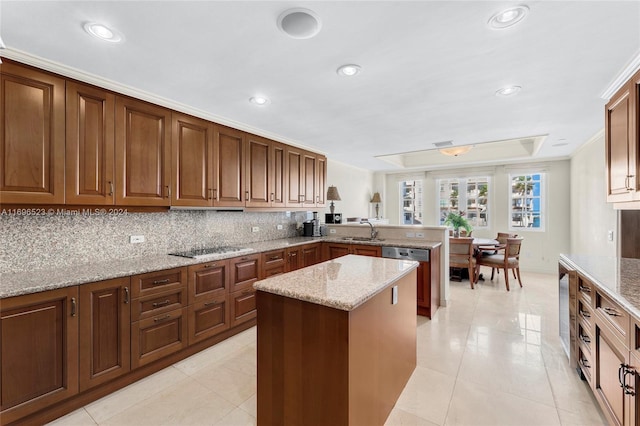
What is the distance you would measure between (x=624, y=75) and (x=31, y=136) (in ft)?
14.4

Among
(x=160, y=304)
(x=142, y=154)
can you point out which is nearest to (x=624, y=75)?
(x=142, y=154)

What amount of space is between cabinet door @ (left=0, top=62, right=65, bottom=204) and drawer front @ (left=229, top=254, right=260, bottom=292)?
151 cm

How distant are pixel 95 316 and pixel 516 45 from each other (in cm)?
343

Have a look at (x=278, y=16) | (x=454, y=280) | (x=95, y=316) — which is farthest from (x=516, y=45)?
(x=454, y=280)

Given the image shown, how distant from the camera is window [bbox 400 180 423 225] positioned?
24.7ft

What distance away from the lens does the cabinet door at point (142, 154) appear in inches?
91.9

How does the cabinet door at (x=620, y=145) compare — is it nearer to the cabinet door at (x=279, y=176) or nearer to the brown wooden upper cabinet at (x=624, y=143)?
the brown wooden upper cabinet at (x=624, y=143)

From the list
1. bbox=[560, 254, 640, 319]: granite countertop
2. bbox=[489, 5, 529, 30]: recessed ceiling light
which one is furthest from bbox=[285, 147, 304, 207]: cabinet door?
bbox=[560, 254, 640, 319]: granite countertop

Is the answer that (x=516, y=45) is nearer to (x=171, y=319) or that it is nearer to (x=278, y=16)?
(x=278, y=16)

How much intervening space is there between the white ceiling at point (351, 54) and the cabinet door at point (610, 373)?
180cm

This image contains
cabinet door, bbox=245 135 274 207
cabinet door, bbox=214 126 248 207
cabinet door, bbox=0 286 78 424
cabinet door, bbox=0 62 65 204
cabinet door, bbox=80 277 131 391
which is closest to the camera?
cabinet door, bbox=0 286 78 424

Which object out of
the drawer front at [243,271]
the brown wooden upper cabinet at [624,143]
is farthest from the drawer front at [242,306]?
the brown wooden upper cabinet at [624,143]

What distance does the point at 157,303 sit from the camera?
7.60ft

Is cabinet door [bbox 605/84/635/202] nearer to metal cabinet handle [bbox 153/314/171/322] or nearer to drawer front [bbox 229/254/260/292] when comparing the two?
drawer front [bbox 229/254/260/292]
